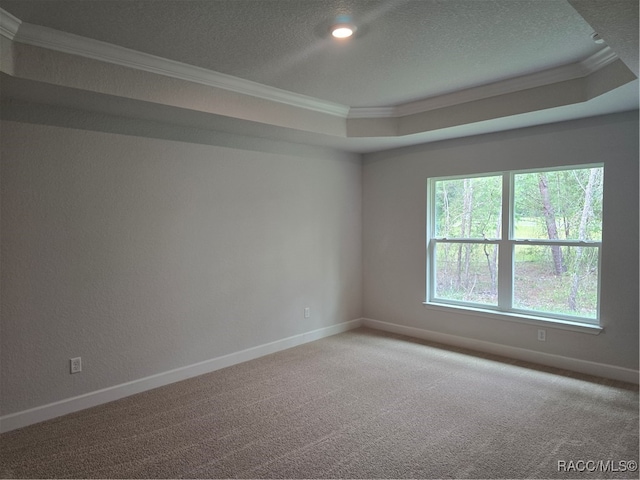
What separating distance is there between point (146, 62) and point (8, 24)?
0.80 meters

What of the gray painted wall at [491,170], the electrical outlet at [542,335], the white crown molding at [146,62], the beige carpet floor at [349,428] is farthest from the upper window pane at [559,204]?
the white crown molding at [146,62]

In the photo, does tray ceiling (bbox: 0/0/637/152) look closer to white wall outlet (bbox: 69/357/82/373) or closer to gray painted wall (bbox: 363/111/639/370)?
gray painted wall (bbox: 363/111/639/370)

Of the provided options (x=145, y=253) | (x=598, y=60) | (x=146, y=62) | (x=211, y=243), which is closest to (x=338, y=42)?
(x=146, y=62)

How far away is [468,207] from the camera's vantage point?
484cm

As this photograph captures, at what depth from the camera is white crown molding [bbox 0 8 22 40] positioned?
240 centimetres

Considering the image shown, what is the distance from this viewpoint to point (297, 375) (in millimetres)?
3904

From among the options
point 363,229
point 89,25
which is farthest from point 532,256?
point 89,25

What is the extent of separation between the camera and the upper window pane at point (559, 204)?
154 inches

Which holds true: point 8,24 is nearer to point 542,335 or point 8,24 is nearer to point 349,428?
point 349,428

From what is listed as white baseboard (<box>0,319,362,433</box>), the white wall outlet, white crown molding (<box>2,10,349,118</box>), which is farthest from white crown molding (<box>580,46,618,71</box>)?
the white wall outlet

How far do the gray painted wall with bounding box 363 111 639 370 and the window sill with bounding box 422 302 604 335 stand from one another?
0.04 m

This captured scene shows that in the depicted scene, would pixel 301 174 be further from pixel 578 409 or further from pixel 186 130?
pixel 578 409

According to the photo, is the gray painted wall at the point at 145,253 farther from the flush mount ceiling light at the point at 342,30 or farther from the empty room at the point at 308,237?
the flush mount ceiling light at the point at 342,30

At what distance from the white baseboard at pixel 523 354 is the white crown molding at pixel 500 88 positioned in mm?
2487
